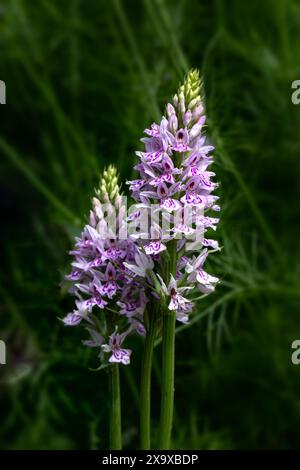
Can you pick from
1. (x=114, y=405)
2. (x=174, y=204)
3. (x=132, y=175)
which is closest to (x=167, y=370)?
(x=114, y=405)

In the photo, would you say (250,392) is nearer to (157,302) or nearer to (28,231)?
(28,231)

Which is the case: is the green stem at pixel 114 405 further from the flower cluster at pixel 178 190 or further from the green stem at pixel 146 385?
the flower cluster at pixel 178 190

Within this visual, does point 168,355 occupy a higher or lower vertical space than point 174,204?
lower

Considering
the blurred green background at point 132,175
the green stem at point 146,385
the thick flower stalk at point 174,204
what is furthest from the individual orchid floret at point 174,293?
the blurred green background at point 132,175

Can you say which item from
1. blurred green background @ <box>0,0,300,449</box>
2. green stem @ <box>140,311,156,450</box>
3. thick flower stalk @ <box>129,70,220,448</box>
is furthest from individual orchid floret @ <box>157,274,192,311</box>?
blurred green background @ <box>0,0,300,449</box>

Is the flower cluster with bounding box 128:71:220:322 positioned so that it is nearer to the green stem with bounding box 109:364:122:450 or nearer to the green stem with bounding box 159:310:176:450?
the green stem with bounding box 159:310:176:450

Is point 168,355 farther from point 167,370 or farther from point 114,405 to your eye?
point 114,405

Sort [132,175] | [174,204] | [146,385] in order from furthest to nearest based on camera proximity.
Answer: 1. [132,175]
2. [146,385]
3. [174,204]
